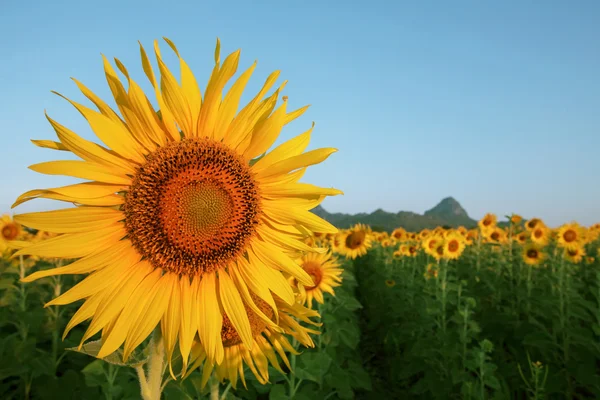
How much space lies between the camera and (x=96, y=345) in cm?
151

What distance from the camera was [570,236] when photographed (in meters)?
11.3

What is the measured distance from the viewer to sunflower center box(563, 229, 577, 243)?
443 inches

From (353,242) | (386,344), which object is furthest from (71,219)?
(353,242)

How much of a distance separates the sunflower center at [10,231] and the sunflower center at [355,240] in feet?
23.7

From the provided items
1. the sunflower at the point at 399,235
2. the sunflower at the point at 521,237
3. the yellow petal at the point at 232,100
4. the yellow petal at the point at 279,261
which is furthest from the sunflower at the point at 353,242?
the yellow petal at the point at 232,100

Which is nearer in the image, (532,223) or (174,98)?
(174,98)

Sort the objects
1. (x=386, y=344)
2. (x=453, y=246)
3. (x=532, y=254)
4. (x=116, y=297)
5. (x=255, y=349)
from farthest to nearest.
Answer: (x=453, y=246) → (x=532, y=254) → (x=386, y=344) → (x=255, y=349) → (x=116, y=297)

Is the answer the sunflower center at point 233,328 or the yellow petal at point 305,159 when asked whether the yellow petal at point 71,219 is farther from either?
the sunflower center at point 233,328

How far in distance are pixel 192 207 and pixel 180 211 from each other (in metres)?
0.05

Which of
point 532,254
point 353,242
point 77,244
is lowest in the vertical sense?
point 353,242

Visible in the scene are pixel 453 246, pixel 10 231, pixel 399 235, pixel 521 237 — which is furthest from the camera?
pixel 399 235

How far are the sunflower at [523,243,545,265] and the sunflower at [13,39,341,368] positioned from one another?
11.0m

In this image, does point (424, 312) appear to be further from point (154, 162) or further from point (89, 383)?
point (154, 162)

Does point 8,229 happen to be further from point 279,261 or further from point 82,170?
point 279,261
